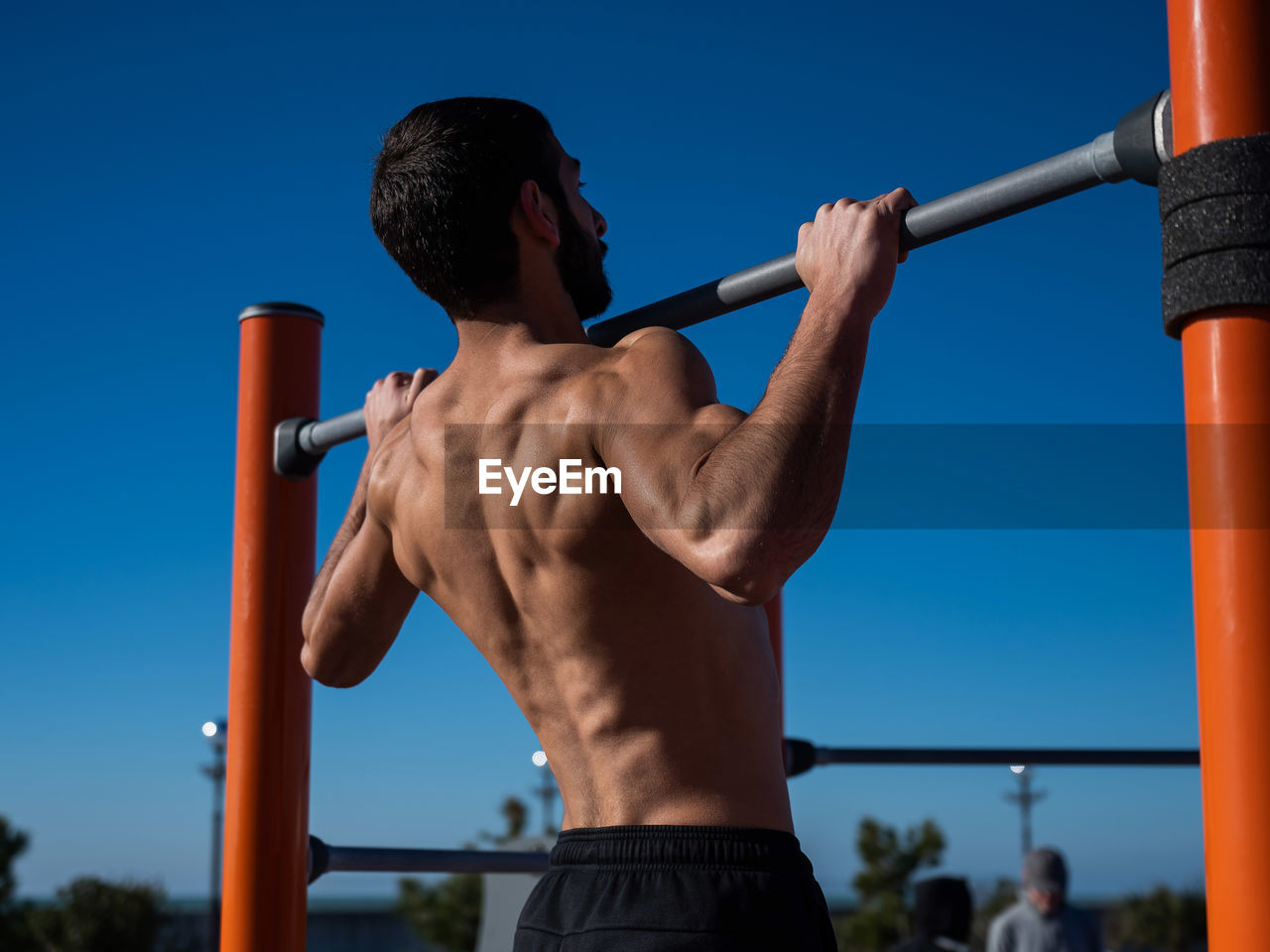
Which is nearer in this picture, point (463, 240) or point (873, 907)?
point (463, 240)

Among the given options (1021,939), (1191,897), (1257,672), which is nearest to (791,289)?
(1257,672)

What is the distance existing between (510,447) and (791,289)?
476 mm

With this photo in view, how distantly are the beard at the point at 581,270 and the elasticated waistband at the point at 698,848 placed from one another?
31.2 inches

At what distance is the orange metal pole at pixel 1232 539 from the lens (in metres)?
1.17

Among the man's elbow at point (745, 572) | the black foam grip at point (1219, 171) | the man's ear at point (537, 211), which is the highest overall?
the man's ear at point (537, 211)

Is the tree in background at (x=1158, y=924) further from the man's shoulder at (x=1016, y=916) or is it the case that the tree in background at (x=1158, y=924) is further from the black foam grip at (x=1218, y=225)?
the black foam grip at (x=1218, y=225)

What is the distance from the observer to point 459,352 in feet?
6.58

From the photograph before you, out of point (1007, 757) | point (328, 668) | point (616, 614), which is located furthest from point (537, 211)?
point (1007, 757)

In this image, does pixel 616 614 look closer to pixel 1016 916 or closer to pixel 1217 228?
pixel 1217 228

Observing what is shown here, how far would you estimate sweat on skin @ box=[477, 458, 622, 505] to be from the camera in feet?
5.34

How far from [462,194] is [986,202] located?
2.46ft

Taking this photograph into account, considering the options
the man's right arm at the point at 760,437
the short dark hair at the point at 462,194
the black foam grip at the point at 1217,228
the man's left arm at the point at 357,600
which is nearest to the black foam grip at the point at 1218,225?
the black foam grip at the point at 1217,228

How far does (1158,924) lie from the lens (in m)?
55.0

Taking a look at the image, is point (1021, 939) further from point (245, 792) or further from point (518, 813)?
point (518, 813)
